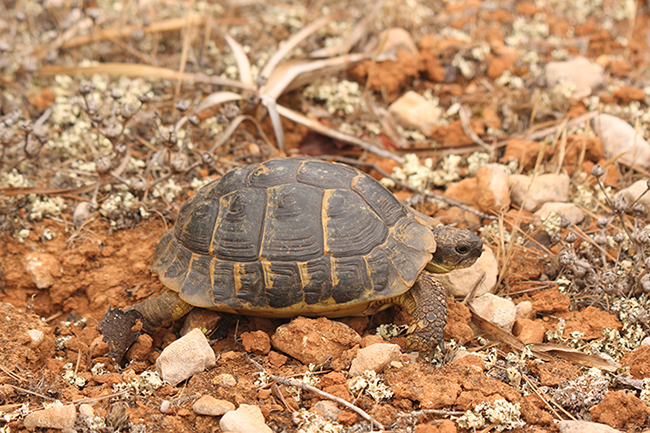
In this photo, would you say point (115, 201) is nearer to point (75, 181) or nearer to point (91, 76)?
point (75, 181)

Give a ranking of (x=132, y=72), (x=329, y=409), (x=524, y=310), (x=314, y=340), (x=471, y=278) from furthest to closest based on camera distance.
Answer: (x=132, y=72)
(x=471, y=278)
(x=524, y=310)
(x=314, y=340)
(x=329, y=409)

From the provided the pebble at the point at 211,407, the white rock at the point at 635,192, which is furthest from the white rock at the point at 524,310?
the pebble at the point at 211,407

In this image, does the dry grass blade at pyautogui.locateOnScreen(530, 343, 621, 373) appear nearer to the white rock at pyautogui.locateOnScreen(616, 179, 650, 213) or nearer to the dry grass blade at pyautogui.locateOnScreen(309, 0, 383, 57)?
the white rock at pyautogui.locateOnScreen(616, 179, 650, 213)

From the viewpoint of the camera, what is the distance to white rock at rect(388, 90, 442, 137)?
474 cm

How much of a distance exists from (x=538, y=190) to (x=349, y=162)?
152cm

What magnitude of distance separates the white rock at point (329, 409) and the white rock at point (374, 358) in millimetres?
221

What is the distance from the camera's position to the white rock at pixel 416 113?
4.74 metres

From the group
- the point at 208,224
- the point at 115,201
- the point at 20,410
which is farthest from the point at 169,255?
the point at 20,410

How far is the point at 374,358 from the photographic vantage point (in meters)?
2.45

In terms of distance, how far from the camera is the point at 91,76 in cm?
486

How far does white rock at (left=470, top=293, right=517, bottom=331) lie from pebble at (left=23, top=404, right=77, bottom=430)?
2.19m

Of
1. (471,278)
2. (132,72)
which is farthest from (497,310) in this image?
(132,72)

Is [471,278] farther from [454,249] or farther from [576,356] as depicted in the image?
[576,356]

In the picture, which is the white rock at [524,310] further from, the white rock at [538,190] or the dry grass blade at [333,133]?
the dry grass blade at [333,133]
